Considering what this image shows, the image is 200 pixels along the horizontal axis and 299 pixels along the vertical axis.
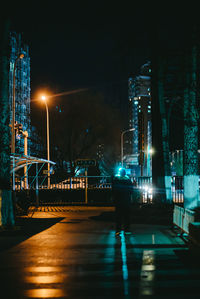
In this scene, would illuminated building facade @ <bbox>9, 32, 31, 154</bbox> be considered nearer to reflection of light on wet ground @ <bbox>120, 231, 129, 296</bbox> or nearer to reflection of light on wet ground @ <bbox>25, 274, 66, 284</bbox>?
reflection of light on wet ground @ <bbox>120, 231, 129, 296</bbox>

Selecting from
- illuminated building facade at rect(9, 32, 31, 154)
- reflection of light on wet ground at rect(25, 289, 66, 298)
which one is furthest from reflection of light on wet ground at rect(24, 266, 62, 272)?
illuminated building facade at rect(9, 32, 31, 154)

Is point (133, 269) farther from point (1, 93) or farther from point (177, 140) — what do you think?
point (177, 140)

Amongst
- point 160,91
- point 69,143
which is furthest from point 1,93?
point 69,143

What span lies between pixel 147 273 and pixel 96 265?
1.12 m

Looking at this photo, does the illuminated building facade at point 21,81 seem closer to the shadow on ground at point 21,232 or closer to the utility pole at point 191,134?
the shadow on ground at point 21,232

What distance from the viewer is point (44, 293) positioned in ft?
18.6

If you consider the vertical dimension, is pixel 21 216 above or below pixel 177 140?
below

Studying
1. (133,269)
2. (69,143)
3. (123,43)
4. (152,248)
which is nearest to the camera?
(133,269)

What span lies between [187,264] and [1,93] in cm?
812

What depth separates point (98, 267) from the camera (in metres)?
7.35

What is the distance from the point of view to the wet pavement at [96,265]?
19.0 feet

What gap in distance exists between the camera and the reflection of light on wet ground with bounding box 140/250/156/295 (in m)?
5.82

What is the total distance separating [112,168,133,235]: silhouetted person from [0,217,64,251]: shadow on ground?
2.66 meters

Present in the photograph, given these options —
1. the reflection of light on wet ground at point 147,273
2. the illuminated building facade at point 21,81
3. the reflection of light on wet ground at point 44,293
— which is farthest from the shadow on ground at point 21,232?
the illuminated building facade at point 21,81
